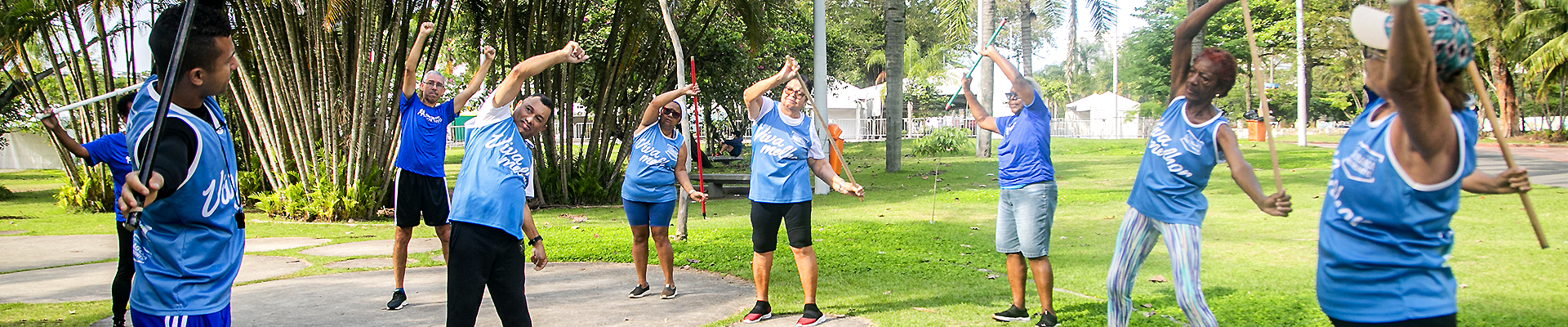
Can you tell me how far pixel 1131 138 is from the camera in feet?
27.1

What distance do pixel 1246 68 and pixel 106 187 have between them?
16.2 meters

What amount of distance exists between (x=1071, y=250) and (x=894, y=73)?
1248 cm

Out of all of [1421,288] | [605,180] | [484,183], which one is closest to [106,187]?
[605,180]

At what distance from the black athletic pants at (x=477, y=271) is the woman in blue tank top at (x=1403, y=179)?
314cm

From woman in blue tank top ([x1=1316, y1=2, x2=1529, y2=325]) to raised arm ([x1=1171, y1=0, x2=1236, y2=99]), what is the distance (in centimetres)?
143

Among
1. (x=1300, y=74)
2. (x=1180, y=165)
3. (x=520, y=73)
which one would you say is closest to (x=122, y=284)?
(x=520, y=73)

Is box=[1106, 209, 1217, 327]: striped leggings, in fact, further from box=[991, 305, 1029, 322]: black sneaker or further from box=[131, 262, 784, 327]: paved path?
box=[131, 262, 784, 327]: paved path

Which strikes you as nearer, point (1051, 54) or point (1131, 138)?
point (1131, 138)

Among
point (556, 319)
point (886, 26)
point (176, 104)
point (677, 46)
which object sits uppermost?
point (886, 26)

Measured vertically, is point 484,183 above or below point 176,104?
below

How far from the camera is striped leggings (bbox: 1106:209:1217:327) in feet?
13.6

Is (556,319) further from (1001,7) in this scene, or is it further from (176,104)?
(1001,7)

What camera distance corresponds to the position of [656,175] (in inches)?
257

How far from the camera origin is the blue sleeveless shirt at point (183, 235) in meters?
2.85
